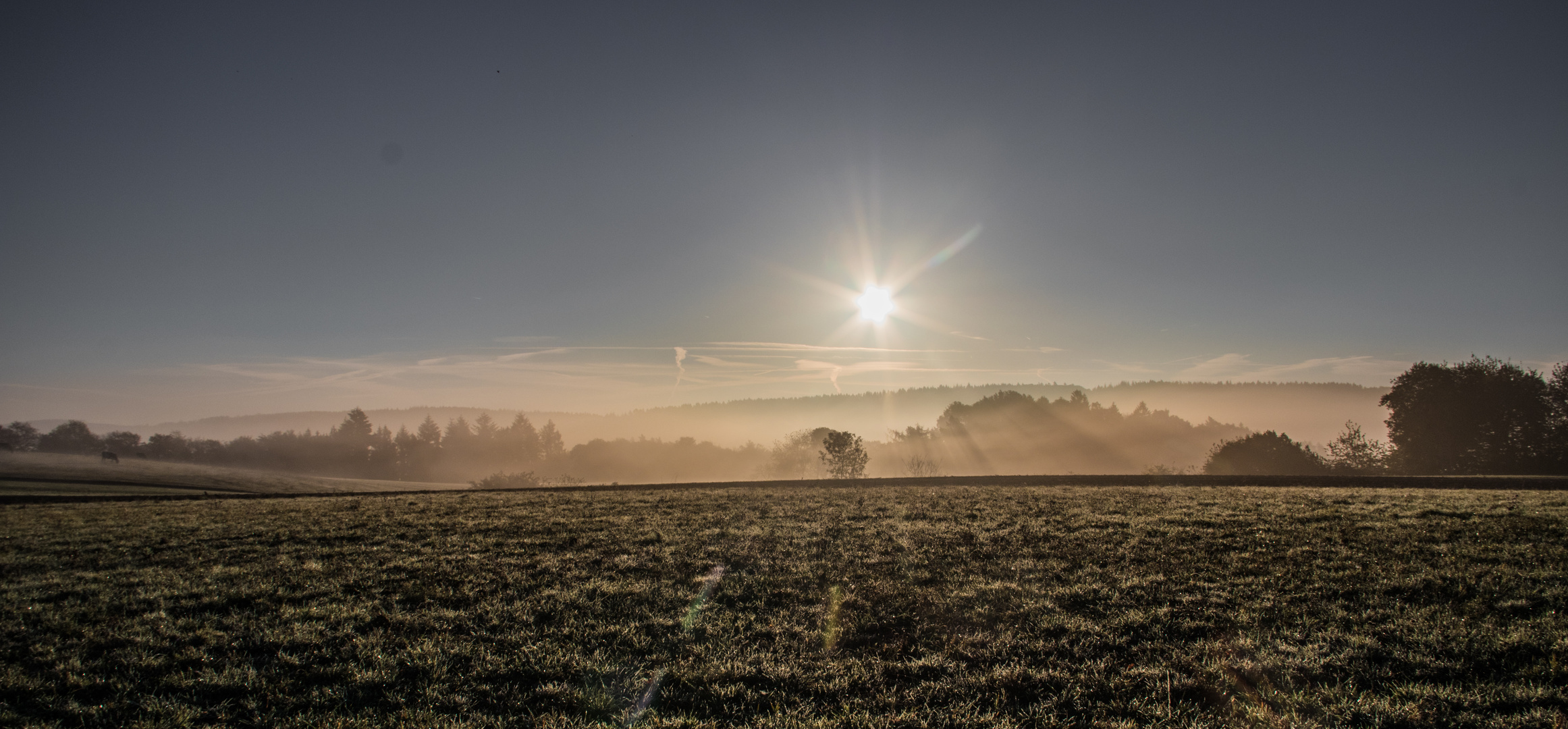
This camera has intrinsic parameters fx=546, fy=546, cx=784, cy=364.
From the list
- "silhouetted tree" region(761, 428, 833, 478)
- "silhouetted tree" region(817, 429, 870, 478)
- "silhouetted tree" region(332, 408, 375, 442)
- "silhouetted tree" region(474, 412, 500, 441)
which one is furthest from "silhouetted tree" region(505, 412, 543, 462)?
"silhouetted tree" region(817, 429, 870, 478)

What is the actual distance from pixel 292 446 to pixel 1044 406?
168m

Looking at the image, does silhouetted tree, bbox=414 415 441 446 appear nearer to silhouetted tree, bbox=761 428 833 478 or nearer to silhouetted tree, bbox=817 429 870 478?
silhouetted tree, bbox=761 428 833 478

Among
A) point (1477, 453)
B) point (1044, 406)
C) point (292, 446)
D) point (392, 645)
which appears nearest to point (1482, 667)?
point (392, 645)

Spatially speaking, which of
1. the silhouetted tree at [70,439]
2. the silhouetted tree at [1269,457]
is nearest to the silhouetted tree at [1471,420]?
the silhouetted tree at [1269,457]

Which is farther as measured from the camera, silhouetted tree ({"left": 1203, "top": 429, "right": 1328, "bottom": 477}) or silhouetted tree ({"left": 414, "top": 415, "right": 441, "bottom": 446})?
silhouetted tree ({"left": 414, "top": 415, "right": 441, "bottom": 446})

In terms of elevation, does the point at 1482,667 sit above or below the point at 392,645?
above

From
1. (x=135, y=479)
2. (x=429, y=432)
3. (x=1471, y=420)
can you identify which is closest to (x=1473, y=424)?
(x=1471, y=420)

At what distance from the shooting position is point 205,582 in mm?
12164

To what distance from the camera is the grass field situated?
43094mm

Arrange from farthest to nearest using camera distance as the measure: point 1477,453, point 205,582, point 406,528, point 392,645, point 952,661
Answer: point 1477,453
point 406,528
point 205,582
point 392,645
point 952,661

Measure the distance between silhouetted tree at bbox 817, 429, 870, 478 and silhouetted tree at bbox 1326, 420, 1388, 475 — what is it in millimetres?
59047

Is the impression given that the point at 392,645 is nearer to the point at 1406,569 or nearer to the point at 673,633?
the point at 673,633

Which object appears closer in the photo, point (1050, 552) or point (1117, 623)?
point (1117, 623)

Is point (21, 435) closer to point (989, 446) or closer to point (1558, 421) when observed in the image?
point (989, 446)
